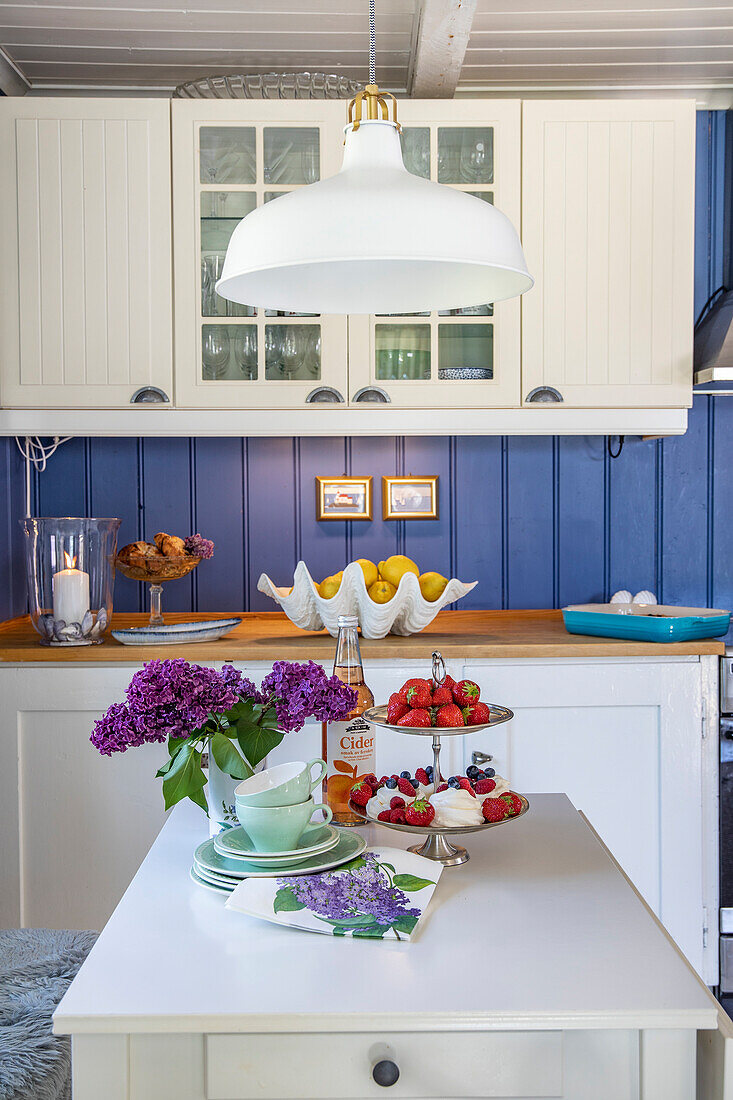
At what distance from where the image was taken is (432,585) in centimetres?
256

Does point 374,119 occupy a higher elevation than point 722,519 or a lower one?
higher

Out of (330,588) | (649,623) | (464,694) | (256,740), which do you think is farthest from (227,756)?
(649,623)

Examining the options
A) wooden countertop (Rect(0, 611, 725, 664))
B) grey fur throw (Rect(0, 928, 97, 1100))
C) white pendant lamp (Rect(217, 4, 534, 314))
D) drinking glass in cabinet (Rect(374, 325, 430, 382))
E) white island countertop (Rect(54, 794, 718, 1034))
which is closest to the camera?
Answer: white island countertop (Rect(54, 794, 718, 1034))

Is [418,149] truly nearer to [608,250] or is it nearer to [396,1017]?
[608,250]

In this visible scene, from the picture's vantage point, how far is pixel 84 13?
239 centimetres

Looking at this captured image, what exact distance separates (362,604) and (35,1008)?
4.12 feet

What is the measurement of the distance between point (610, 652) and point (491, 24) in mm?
Result: 1589

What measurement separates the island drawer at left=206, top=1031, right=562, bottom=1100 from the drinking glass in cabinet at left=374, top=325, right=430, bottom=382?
1891 mm

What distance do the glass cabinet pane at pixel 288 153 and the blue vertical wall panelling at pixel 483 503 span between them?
76 cm

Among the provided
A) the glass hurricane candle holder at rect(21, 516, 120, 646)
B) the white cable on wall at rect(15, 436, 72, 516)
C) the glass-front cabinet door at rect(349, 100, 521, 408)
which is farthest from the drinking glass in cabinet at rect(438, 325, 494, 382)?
the white cable on wall at rect(15, 436, 72, 516)

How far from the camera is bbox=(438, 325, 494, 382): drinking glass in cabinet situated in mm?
2598

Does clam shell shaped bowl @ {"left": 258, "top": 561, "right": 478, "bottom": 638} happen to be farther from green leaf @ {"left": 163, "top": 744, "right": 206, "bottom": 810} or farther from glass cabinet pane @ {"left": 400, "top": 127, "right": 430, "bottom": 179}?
green leaf @ {"left": 163, "top": 744, "right": 206, "bottom": 810}

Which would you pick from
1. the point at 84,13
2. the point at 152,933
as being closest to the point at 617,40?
the point at 84,13

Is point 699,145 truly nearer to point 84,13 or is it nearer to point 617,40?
point 617,40
